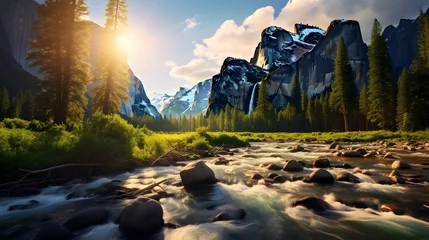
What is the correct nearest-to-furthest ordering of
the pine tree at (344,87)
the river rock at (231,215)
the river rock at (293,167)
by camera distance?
the river rock at (231,215) → the river rock at (293,167) → the pine tree at (344,87)

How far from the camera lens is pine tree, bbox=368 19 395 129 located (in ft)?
134

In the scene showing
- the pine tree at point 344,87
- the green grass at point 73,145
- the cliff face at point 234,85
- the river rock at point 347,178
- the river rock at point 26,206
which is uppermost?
the cliff face at point 234,85

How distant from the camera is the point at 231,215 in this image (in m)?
5.78

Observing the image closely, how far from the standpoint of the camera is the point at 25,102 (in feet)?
266

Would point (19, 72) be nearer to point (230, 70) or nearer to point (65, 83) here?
point (230, 70)

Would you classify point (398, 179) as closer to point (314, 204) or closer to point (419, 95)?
point (314, 204)

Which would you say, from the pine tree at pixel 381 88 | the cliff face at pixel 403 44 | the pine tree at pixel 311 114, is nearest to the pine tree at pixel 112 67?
the pine tree at pixel 381 88

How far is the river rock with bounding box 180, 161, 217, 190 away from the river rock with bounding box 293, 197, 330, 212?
3640 mm

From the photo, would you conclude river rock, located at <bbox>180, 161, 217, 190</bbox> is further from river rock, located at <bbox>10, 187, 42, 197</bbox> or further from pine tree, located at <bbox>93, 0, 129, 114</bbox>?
pine tree, located at <bbox>93, 0, 129, 114</bbox>

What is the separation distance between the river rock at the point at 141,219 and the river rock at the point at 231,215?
139 centimetres

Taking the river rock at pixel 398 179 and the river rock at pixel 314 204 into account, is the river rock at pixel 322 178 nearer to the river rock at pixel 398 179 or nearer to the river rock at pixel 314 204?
the river rock at pixel 398 179

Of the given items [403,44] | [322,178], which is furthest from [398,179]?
[403,44]

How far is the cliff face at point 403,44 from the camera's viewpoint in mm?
157500

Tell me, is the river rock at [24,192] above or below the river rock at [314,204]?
below
